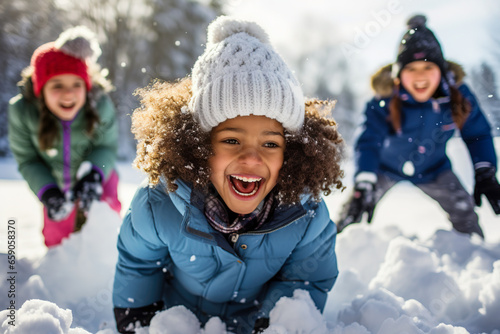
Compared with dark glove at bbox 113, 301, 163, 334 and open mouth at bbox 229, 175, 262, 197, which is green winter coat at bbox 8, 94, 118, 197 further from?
open mouth at bbox 229, 175, 262, 197

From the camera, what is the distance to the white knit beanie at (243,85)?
4.24ft

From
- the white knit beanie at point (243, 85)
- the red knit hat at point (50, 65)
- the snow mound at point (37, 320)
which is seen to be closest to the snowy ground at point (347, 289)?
the snow mound at point (37, 320)

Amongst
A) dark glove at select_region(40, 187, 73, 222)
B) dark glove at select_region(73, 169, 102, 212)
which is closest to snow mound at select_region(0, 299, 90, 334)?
dark glove at select_region(40, 187, 73, 222)

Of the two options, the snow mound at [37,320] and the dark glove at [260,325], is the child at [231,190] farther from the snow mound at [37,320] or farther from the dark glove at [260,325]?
the snow mound at [37,320]

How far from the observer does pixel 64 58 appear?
2.50 metres

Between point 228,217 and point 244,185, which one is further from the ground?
point 244,185

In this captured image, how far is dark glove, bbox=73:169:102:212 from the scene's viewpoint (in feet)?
7.97

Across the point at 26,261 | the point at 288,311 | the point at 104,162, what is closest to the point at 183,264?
the point at 288,311

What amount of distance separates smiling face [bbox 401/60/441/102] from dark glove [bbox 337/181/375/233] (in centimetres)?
68

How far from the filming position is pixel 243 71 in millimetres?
1301

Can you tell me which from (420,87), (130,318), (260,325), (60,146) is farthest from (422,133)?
(60,146)

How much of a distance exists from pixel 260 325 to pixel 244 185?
53 cm

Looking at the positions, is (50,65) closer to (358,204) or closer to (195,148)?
(195,148)

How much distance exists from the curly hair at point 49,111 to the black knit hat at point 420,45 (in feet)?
7.02
